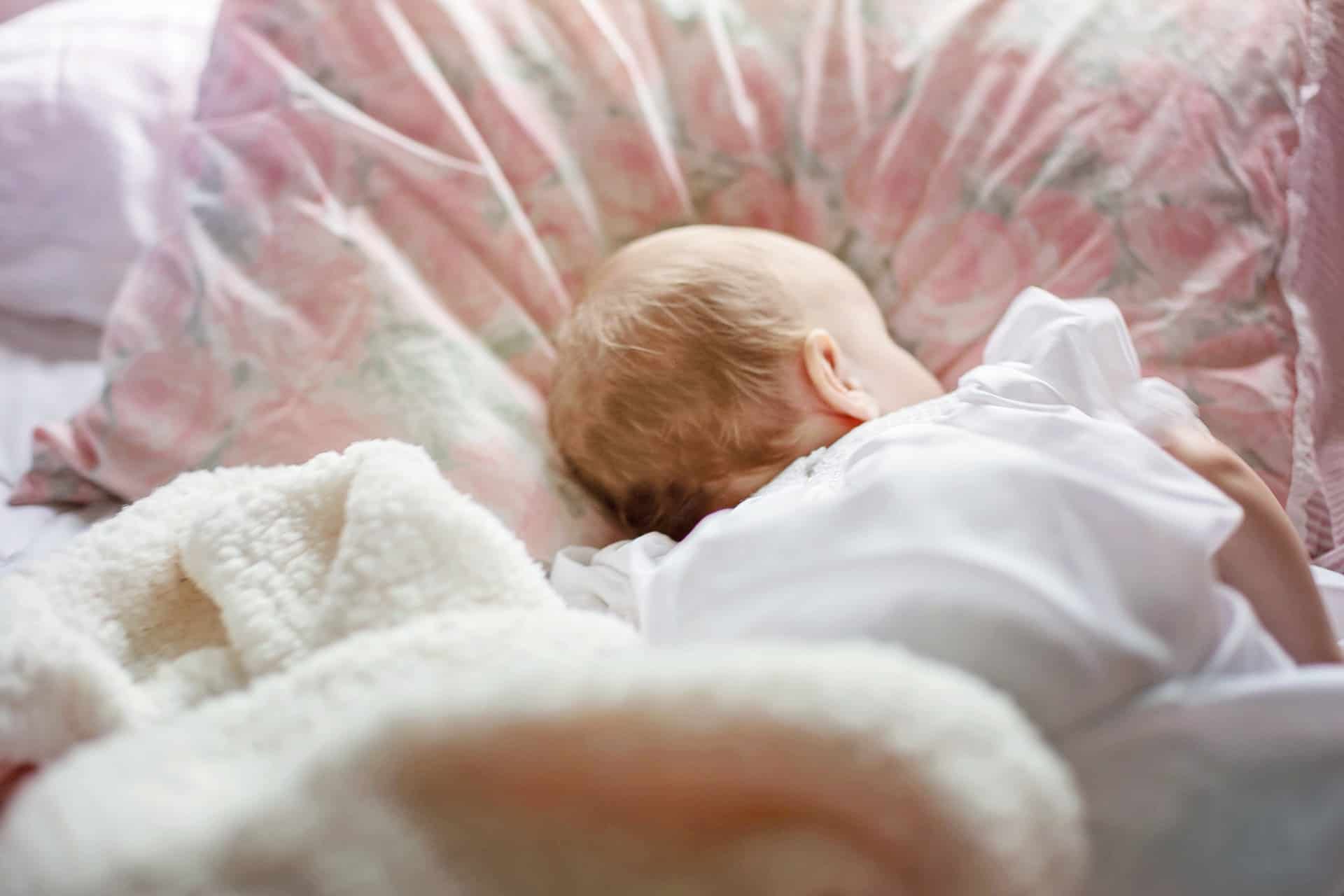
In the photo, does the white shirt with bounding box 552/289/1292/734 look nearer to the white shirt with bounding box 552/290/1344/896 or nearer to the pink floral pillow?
the white shirt with bounding box 552/290/1344/896

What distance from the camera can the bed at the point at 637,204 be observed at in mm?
965

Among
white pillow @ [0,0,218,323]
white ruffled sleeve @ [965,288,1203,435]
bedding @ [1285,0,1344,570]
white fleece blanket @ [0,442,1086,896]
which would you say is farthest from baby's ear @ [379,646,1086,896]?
white pillow @ [0,0,218,323]

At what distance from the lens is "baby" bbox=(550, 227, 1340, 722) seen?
0.59m

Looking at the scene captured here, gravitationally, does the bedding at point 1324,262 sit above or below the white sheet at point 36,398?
above

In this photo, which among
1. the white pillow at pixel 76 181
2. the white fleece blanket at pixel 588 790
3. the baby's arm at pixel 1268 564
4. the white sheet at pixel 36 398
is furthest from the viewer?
the white pillow at pixel 76 181

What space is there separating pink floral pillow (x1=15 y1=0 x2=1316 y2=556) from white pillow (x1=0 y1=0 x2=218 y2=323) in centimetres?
21

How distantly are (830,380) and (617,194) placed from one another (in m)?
0.30

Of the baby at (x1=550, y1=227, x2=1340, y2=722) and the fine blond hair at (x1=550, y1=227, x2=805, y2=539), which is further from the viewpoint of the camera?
the fine blond hair at (x1=550, y1=227, x2=805, y2=539)

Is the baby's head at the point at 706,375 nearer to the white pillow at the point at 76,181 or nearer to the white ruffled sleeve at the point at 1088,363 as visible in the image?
the white ruffled sleeve at the point at 1088,363

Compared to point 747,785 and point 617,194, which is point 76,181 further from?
point 747,785

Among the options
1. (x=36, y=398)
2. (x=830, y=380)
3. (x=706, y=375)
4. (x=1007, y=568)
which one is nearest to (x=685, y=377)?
(x=706, y=375)

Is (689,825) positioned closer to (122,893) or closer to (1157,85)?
(122,893)

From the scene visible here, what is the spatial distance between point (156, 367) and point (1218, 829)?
2.85ft

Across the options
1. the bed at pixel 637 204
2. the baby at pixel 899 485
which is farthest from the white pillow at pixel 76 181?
the baby at pixel 899 485
